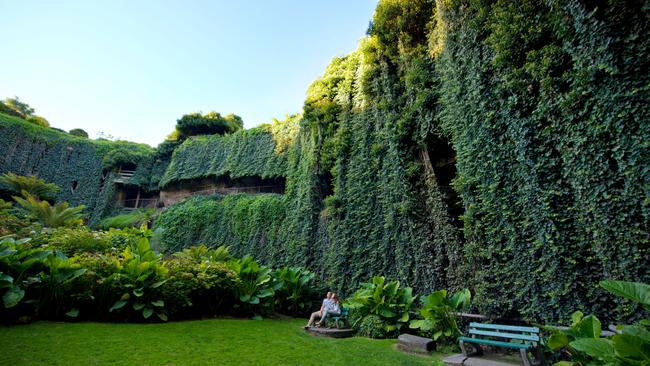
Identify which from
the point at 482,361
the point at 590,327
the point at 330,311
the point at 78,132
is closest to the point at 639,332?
the point at 590,327

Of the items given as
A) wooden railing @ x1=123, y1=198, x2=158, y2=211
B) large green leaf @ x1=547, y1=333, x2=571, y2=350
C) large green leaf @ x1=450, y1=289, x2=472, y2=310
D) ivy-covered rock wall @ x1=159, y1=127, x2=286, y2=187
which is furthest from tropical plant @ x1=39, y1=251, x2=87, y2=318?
wooden railing @ x1=123, y1=198, x2=158, y2=211

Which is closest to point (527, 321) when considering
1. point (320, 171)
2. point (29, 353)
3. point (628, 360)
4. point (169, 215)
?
point (628, 360)

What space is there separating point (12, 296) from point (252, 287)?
4872mm

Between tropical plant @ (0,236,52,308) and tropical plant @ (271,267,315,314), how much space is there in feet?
18.8

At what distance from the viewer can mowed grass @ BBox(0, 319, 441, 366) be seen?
4.06 m

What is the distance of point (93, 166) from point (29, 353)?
24.5 meters

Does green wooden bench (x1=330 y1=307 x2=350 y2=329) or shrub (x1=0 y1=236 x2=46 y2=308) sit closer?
shrub (x1=0 y1=236 x2=46 y2=308)

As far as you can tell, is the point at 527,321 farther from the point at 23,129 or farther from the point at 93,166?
the point at 23,129

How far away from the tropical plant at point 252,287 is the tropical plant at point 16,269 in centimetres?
417

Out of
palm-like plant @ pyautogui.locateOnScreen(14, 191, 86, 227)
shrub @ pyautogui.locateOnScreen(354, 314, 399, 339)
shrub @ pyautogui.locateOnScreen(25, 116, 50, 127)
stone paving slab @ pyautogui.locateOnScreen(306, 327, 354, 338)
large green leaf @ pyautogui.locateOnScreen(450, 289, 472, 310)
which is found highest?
shrub @ pyautogui.locateOnScreen(25, 116, 50, 127)

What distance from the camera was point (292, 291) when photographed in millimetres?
9984

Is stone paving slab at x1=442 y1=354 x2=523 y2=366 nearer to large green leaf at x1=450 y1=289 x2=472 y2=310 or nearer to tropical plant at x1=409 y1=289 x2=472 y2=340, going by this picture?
tropical plant at x1=409 y1=289 x2=472 y2=340

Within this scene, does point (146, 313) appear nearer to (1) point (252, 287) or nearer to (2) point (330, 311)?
(1) point (252, 287)

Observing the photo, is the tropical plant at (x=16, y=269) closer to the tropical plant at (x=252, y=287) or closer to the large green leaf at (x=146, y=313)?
the large green leaf at (x=146, y=313)
